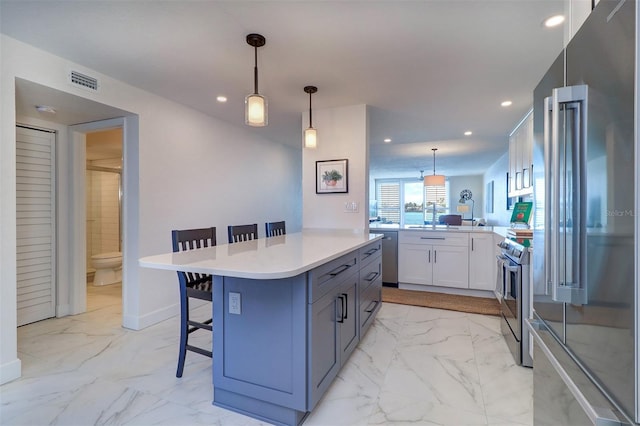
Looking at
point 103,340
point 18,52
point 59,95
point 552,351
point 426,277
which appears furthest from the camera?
point 426,277

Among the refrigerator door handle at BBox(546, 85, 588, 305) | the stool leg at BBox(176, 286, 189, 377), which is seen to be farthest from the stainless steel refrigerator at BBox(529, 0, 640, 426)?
the stool leg at BBox(176, 286, 189, 377)

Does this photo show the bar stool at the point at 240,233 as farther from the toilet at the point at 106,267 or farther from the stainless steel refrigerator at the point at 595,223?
the toilet at the point at 106,267

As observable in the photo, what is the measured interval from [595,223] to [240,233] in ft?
7.78

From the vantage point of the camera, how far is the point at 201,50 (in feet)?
7.02

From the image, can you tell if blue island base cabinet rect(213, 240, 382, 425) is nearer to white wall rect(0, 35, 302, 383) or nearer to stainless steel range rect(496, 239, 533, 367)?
stainless steel range rect(496, 239, 533, 367)

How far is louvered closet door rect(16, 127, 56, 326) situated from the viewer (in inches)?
112

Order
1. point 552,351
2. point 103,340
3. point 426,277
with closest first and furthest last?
point 552,351 < point 103,340 < point 426,277

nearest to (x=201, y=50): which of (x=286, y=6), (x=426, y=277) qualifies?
(x=286, y=6)

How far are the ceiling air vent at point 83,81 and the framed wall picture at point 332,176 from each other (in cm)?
213

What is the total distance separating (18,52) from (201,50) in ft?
3.94

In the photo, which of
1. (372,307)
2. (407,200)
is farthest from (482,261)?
(407,200)

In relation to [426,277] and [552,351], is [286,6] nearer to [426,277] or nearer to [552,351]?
[552,351]

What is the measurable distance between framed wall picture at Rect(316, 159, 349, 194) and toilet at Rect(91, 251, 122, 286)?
10.5 feet

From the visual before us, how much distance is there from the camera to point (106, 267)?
436 centimetres
